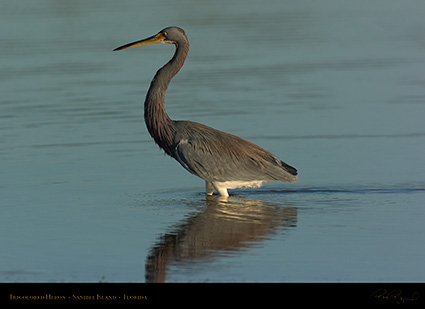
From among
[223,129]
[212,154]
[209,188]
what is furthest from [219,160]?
[223,129]

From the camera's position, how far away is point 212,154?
36.6 feet

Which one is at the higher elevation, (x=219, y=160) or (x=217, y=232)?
(x=219, y=160)

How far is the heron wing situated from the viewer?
436 inches

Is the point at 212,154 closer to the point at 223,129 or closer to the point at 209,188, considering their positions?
the point at 209,188

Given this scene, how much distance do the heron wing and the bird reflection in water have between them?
1.03ft

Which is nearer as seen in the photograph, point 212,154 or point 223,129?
point 212,154

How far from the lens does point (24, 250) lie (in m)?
8.78

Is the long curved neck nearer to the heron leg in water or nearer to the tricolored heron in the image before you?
the tricolored heron

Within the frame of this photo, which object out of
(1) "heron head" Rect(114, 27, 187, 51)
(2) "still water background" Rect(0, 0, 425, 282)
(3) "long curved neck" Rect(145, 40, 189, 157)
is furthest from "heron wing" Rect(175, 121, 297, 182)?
(1) "heron head" Rect(114, 27, 187, 51)

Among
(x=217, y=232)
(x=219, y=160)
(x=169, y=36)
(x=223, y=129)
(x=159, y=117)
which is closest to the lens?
(x=217, y=232)

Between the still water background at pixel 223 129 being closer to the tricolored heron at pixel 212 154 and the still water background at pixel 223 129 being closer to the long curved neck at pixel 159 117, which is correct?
the tricolored heron at pixel 212 154

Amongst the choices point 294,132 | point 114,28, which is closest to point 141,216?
point 294,132

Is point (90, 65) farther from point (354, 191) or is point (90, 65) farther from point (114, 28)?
point (354, 191)

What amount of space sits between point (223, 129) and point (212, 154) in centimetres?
325
